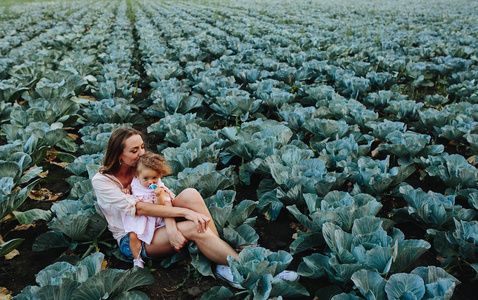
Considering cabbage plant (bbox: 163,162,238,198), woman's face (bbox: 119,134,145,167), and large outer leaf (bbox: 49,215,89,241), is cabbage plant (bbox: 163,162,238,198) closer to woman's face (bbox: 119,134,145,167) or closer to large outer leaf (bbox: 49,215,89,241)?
woman's face (bbox: 119,134,145,167)

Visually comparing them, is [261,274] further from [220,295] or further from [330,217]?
[330,217]

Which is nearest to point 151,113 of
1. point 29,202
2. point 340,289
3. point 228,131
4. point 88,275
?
point 228,131

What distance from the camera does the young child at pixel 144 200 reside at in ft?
7.25

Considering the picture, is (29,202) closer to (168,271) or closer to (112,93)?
(168,271)

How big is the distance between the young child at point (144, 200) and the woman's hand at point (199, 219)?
9.0 inches

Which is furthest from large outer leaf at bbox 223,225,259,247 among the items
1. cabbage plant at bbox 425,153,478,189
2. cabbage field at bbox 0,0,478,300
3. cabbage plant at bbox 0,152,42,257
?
cabbage plant at bbox 425,153,478,189

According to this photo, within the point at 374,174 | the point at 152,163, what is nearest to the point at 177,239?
the point at 152,163

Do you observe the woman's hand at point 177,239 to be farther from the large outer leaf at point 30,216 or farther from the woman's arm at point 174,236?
the large outer leaf at point 30,216

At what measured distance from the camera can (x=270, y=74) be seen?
5.81 meters

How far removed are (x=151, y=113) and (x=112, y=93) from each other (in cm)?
79

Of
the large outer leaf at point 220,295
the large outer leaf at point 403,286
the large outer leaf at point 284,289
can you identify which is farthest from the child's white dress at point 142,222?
the large outer leaf at point 403,286

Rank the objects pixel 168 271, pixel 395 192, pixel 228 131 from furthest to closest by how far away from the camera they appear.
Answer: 1. pixel 228 131
2. pixel 395 192
3. pixel 168 271

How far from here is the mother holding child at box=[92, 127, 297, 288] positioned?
84.5 inches

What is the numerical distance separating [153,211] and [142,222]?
10 cm
